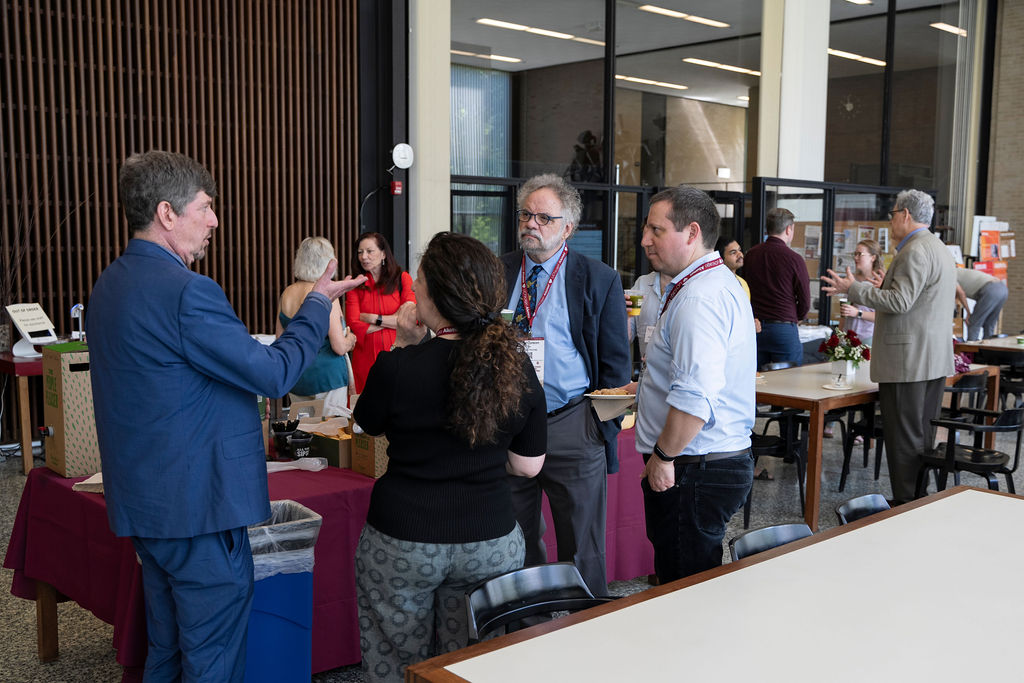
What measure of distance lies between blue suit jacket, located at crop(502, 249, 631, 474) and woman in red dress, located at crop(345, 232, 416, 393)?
2.22 metres

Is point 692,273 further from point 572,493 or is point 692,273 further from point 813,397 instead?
point 813,397

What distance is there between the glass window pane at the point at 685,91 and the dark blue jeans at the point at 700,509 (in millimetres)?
7867

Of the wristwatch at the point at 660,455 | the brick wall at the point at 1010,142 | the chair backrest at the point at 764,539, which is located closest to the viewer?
the chair backrest at the point at 764,539

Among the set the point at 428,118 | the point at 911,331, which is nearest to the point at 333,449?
the point at 911,331

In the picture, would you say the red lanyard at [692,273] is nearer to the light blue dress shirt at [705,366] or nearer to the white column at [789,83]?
the light blue dress shirt at [705,366]

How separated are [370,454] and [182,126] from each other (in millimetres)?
5006

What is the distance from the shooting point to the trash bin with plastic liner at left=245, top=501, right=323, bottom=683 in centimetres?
270

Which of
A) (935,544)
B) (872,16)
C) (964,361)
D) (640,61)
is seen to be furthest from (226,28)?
(872,16)

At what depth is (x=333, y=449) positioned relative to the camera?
3.46 metres

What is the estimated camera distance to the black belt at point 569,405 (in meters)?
3.22

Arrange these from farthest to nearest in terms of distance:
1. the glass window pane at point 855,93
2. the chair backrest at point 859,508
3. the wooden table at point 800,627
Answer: the glass window pane at point 855,93 < the chair backrest at point 859,508 < the wooden table at point 800,627

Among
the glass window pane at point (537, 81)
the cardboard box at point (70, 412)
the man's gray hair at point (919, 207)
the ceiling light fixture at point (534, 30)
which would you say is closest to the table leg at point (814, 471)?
the man's gray hair at point (919, 207)

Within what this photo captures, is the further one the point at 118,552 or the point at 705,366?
the point at 118,552

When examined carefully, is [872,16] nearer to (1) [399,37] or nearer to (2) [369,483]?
(1) [399,37]
